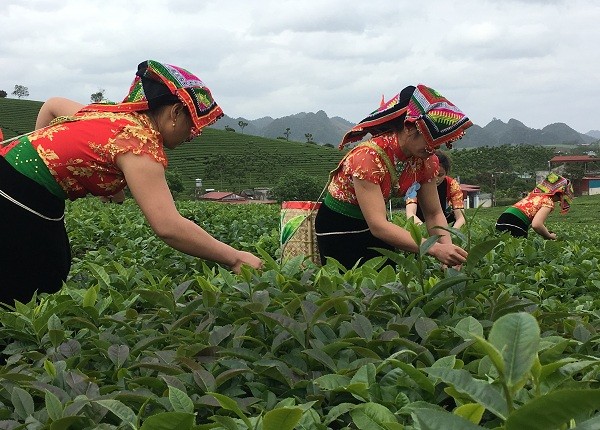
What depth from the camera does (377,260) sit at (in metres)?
2.64

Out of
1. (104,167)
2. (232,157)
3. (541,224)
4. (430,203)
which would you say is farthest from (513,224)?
(232,157)

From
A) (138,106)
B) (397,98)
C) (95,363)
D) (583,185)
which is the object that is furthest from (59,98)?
(583,185)

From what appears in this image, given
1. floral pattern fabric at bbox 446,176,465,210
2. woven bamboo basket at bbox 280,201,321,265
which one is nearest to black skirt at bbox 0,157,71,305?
woven bamboo basket at bbox 280,201,321,265

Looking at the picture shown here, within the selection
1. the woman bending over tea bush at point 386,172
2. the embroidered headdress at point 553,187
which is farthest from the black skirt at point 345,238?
the embroidered headdress at point 553,187

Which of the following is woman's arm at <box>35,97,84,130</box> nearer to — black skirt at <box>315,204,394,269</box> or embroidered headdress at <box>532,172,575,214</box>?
→ black skirt at <box>315,204,394,269</box>

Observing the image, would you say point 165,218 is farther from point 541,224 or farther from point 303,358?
point 541,224

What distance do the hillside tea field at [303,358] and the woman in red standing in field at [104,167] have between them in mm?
338

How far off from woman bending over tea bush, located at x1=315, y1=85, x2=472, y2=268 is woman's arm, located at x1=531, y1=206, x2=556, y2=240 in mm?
3254

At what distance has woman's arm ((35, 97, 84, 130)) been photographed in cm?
318

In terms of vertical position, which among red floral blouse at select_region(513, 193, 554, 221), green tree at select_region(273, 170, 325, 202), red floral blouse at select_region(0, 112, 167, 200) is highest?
red floral blouse at select_region(0, 112, 167, 200)

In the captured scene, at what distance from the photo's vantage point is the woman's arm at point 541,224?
6883 mm

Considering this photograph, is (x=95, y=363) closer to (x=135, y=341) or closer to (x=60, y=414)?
(x=135, y=341)

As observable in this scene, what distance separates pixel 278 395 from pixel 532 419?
2.61ft

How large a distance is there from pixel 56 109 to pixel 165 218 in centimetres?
104
